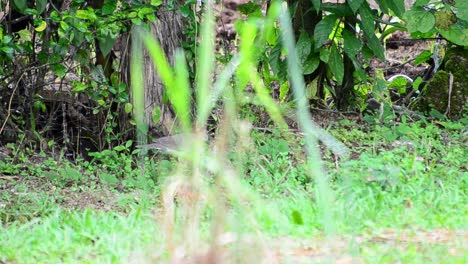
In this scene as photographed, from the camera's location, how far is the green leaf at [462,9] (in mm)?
6969

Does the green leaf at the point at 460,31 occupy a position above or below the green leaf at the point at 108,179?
above

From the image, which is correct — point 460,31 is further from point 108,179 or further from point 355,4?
point 108,179

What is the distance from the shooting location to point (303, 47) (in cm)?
746

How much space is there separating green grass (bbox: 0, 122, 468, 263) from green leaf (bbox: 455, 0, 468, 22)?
3.20 ft

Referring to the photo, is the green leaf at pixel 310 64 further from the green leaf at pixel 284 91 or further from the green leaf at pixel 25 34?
the green leaf at pixel 25 34

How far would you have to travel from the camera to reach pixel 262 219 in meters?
3.84

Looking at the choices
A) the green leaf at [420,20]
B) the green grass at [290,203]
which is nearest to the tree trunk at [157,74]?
the green grass at [290,203]

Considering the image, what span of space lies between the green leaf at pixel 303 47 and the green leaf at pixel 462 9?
1293 mm

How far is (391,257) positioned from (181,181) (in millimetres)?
876

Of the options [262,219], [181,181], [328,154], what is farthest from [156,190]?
[181,181]

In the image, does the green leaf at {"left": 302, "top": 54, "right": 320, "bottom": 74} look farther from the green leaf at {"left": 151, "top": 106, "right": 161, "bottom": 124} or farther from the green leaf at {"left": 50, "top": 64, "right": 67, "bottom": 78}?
the green leaf at {"left": 50, "top": 64, "right": 67, "bottom": 78}

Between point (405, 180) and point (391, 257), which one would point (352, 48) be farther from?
point (391, 257)

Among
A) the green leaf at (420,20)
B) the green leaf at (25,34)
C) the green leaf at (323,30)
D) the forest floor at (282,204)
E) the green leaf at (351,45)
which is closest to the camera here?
the forest floor at (282,204)

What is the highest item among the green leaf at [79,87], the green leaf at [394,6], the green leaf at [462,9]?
the green leaf at [394,6]
